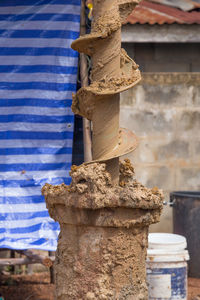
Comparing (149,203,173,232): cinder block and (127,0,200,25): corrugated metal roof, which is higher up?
(127,0,200,25): corrugated metal roof

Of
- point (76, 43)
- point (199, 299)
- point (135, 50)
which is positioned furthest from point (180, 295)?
point (135, 50)

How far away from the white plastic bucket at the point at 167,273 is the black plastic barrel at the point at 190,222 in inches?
52.4

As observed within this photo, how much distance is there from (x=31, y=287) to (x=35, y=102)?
2.21 meters

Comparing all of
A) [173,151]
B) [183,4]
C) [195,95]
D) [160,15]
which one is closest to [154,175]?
[173,151]

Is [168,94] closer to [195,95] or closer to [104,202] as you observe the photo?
[195,95]

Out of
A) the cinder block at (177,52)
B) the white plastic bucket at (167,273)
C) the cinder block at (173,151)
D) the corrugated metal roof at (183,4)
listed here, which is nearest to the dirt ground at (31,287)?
the white plastic bucket at (167,273)

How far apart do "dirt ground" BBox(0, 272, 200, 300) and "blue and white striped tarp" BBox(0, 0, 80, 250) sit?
36.6 inches

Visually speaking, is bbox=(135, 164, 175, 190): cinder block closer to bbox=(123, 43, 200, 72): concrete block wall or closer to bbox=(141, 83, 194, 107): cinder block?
bbox=(141, 83, 194, 107): cinder block

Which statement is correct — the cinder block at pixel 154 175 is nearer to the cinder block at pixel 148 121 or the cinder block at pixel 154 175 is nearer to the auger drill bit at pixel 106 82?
the cinder block at pixel 148 121

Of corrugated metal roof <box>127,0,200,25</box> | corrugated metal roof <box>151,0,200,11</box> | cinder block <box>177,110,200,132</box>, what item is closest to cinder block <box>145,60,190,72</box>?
corrugated metal roof <box>127,0,200,25</box>

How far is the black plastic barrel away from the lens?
672cm

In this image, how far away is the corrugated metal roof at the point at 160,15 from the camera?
9.49 metres

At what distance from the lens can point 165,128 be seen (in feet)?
24.7

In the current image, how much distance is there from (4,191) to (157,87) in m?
2.87
